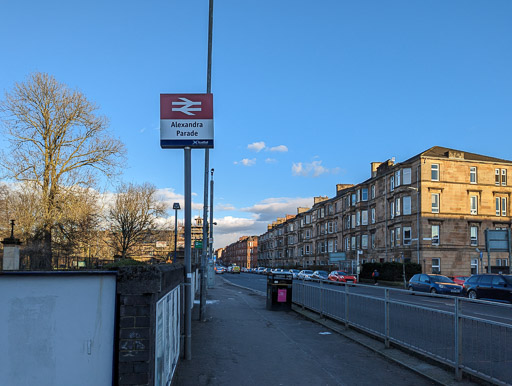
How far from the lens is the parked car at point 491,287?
2278 centimetres

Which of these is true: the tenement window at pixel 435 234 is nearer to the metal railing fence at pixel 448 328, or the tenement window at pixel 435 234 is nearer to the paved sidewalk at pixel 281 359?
the paved sidewalk at pixel 281 359

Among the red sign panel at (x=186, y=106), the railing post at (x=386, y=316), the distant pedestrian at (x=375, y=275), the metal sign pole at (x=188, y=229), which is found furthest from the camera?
the distant pedestrian at (x=375, y=275)

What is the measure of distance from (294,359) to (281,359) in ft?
0.79

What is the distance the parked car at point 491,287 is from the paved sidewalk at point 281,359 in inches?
572

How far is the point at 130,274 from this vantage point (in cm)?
420

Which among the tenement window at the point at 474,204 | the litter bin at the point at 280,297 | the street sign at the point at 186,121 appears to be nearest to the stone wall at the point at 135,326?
the street sign at the point at 186,121

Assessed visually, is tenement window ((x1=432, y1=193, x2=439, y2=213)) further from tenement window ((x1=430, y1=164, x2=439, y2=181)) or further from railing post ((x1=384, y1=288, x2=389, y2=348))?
railing post ((x1=384, y1=288, x2=389, y2=348))

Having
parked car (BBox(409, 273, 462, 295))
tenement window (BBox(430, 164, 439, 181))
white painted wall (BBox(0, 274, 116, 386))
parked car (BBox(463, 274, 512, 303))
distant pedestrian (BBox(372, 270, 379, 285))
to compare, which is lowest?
distant pedestrian (BBox(372, 270, 379, 285))

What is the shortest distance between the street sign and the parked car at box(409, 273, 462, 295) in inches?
947

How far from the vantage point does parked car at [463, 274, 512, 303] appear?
22781 millimetres

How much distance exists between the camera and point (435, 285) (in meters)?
29.1

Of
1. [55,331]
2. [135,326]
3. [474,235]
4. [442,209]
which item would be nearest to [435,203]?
[442,209]

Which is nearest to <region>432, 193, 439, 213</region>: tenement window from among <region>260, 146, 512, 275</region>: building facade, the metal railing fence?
<region>260, 146, 512, 275</region>: building facade

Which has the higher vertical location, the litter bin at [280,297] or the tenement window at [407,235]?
the tenement window at [407,235]
